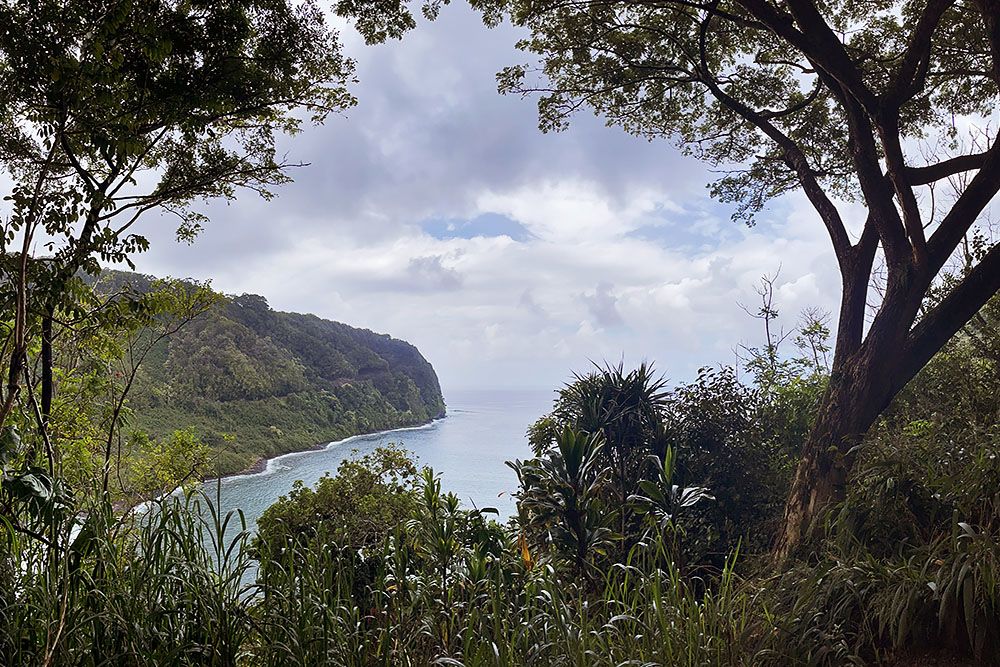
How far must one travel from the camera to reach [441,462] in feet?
A: 36.4

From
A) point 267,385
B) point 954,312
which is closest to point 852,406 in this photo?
point 954,312

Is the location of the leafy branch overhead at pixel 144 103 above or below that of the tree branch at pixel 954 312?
above

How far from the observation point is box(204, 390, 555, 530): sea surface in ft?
25.2

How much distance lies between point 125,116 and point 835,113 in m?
6.36

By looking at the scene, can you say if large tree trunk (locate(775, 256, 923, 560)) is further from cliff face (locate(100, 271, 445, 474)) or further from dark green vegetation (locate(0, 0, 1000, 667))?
cliff face (locate(100, 271, 445, 474))

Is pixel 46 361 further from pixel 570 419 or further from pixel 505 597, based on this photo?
pixel 570 419

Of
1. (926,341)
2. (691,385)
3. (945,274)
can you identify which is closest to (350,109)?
(926,341)

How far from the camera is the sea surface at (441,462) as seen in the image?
7.69 metres

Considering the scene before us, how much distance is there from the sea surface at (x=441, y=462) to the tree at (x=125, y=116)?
328 cm

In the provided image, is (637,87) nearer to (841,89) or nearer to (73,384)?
(841,89)

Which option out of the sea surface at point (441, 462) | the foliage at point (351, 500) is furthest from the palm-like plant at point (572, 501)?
the foliage at point (351, 500)

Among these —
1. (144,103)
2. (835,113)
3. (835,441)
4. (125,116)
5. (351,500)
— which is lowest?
(351,500)

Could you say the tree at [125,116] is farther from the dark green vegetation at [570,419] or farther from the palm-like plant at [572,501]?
the palm-like plant at [572,501]

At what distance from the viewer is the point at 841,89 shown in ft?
15.6
